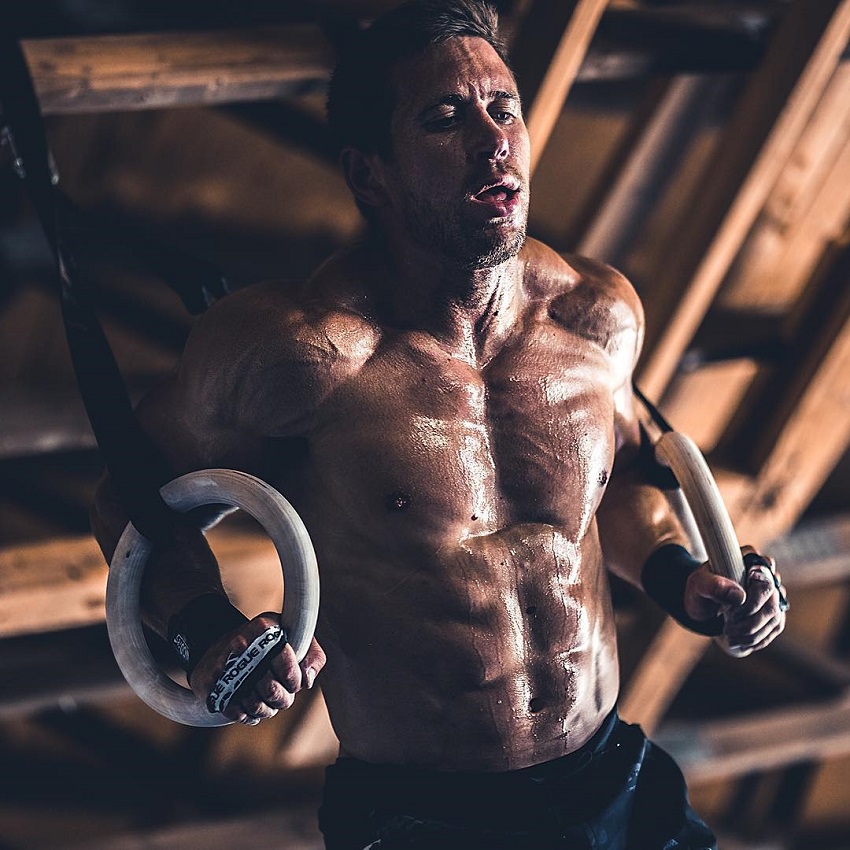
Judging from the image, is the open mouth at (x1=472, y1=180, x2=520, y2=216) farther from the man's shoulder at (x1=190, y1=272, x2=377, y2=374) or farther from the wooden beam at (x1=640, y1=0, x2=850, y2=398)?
the wooden beam at (x1=640, y1=0, x2=850, y2=398)

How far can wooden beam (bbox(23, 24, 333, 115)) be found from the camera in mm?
1669

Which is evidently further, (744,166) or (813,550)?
(813,550)

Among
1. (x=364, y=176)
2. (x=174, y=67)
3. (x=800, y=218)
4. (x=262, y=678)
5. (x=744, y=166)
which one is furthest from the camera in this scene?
(x=800, y=218)

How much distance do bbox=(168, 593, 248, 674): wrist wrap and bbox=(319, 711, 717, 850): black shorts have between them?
0.81ft

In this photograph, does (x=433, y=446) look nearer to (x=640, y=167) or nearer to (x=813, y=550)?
(x=640, y=167)

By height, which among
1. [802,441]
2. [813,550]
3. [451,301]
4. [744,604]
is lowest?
[813,550]

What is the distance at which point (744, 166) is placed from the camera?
82.2 inches

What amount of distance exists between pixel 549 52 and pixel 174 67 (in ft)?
1.66

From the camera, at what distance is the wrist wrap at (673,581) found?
1430 mm

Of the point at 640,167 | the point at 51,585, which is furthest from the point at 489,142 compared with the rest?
the point at 51,585

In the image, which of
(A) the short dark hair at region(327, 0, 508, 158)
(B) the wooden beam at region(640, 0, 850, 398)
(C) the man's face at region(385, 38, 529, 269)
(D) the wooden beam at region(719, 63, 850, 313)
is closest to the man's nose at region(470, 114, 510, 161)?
(C) the man's face at region(385, 38, 529, 269)

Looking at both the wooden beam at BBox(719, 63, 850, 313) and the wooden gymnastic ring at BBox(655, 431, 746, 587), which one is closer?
the wooden gymnastic ring at BBox(655, 431, 746, 587)

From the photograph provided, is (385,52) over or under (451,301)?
over

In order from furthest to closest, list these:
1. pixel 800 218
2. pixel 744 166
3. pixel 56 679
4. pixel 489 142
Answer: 1. pixel 800 218
2. pixel 56 679
3. pixel 744 166
4. pixel 489 142
